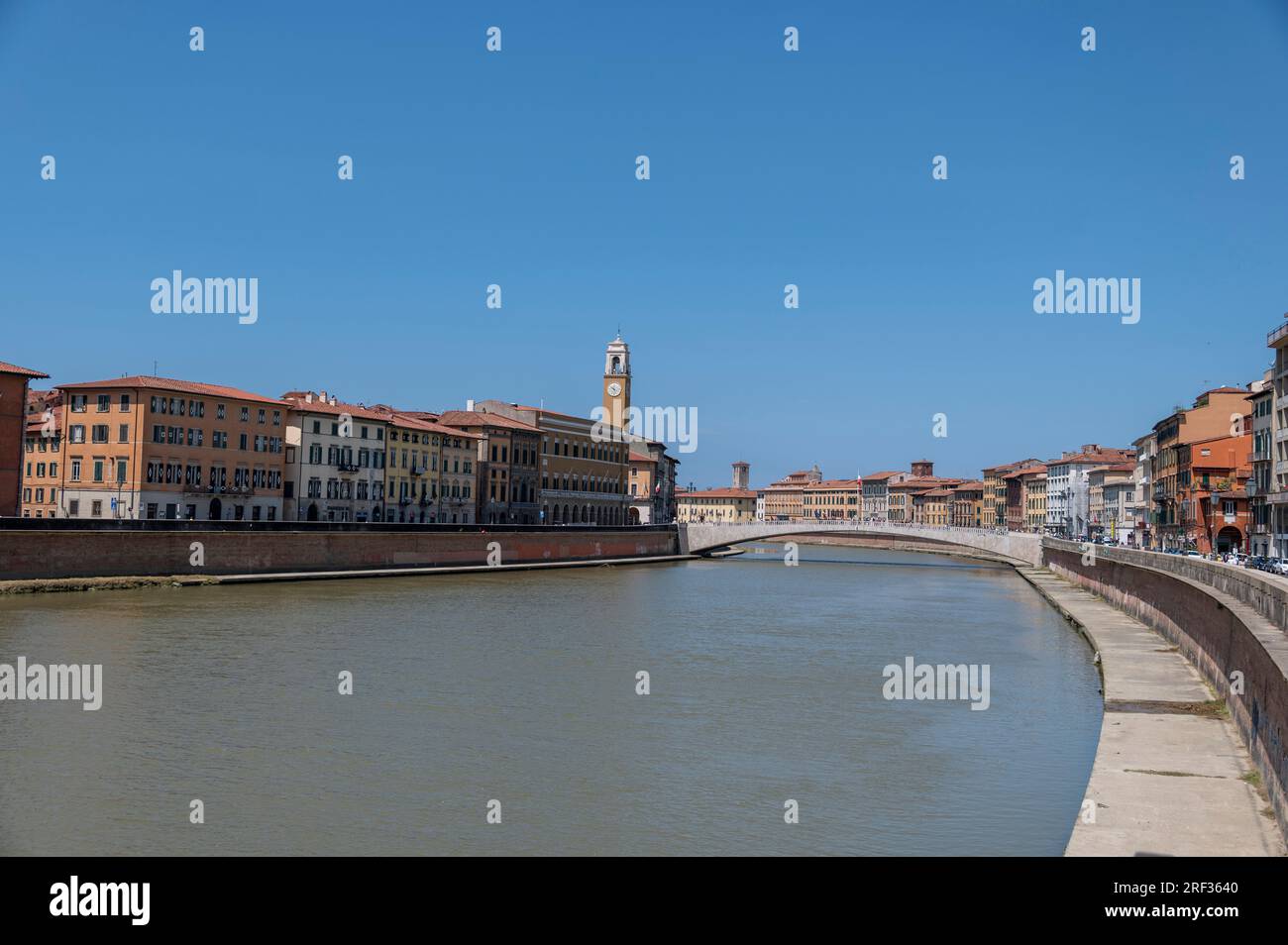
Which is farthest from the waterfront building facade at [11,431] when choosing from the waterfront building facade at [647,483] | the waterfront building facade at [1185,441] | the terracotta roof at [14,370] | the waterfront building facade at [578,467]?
the waterfront building facade at [647,483]

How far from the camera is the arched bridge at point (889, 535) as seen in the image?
95.4 meters

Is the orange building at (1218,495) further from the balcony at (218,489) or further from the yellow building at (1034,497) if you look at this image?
the yellow building at (1034,497)

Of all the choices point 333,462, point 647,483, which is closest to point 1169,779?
point 333,462

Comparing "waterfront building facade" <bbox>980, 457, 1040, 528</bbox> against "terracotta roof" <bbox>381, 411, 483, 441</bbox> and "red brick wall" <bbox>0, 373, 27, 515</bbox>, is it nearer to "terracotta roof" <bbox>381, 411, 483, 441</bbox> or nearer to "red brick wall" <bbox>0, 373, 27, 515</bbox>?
"terracotta roof" <bbox>381, 411, 483, 441</bbox>

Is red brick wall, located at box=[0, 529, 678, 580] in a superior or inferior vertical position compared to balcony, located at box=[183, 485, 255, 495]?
inferior

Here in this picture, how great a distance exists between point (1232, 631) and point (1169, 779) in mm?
6929

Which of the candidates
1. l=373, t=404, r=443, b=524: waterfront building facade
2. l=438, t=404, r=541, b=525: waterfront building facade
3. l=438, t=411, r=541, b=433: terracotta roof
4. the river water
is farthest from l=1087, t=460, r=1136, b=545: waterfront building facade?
the river water

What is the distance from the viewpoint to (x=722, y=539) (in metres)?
109

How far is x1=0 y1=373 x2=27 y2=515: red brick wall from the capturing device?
2084 inches

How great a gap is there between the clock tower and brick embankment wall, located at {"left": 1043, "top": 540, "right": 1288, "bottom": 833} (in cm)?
7630

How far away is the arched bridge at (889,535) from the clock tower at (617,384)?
17876 millimetres
